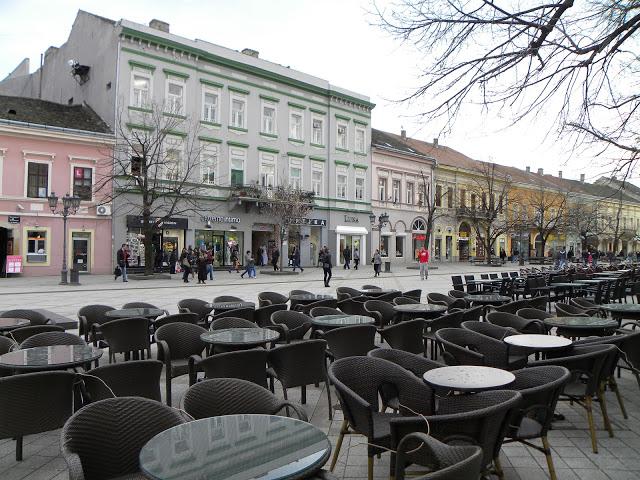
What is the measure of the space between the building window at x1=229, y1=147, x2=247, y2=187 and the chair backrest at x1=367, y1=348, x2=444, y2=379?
94.4 feet

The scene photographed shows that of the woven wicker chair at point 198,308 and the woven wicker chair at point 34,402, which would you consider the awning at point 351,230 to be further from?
the woven wicker chair at point 34,402

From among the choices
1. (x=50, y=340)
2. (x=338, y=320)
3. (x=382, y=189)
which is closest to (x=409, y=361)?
(x=338, y=320)

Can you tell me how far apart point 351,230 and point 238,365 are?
34.3 metres

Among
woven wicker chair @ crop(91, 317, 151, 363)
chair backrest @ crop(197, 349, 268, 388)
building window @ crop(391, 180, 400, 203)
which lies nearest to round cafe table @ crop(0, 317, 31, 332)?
woven wicker chair @ crop(91, 317, 151, 363)

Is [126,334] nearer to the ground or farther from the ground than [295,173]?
nearer to the ground

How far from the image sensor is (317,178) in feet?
123

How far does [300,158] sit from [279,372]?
3212 cm

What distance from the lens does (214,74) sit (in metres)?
31.8

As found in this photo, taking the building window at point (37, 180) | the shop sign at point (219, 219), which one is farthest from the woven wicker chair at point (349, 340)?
the shop sign at point (219, 219)

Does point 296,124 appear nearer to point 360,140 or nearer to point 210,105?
point 360,140

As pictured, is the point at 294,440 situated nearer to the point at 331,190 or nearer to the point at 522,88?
the point at 522,88

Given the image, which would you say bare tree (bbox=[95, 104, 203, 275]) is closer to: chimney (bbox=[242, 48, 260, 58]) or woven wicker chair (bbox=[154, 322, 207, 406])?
chimney (bbox=[242, 48, 260, 58])

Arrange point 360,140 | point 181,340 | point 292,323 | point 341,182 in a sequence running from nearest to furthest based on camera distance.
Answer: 1. point 181,340
2. point 292,323
3. point 341,182
4. point 360,140

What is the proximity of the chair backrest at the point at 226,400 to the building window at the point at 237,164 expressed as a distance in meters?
29.4
